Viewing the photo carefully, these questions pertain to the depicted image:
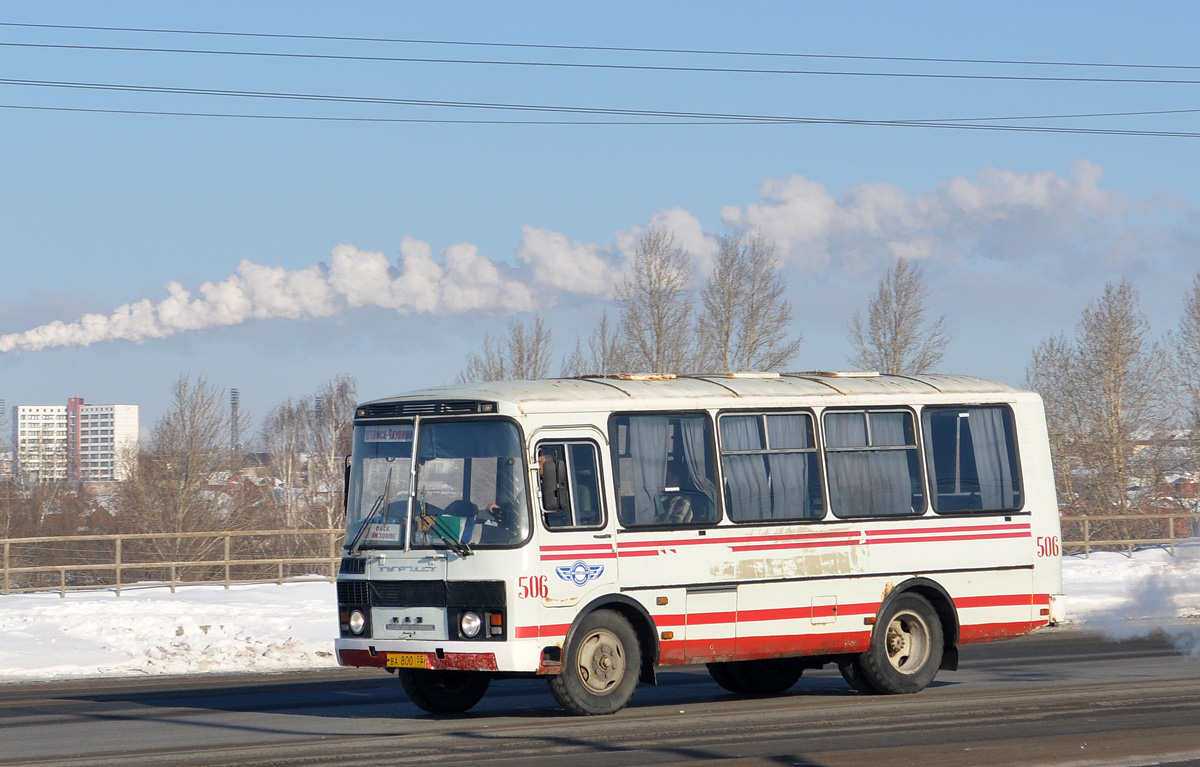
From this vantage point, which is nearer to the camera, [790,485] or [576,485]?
[576,485]

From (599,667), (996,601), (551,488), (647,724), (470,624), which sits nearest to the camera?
(647,724)

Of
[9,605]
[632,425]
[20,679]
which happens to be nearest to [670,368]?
[9,605]

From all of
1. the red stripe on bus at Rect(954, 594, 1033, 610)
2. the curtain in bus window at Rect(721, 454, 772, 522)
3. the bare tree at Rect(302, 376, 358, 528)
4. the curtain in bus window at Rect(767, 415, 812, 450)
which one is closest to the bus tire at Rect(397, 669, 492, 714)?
the curtain in bus window at Rect(721, 454, 772, 522)

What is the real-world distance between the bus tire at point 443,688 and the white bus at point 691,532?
0.8 inches

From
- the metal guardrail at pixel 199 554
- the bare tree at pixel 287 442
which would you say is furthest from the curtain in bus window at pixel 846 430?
the bare tree at pixel 287 442

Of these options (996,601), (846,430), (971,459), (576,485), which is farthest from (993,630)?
(576,485)

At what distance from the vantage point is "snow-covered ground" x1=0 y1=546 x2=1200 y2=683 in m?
18.2

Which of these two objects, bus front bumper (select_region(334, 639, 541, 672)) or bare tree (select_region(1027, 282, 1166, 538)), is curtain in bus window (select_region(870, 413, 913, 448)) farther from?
bare tree (select_region(1027, 282, 1166, 538))

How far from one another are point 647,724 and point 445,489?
245 cm

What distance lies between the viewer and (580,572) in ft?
38.4

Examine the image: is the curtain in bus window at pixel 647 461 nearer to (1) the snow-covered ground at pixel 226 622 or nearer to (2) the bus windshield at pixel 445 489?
(2) the bus windshield at pixel 445 489

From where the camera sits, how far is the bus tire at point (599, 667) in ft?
38.2

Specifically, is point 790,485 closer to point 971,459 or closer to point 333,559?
point 971,459

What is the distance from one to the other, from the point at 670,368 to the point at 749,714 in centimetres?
4637
